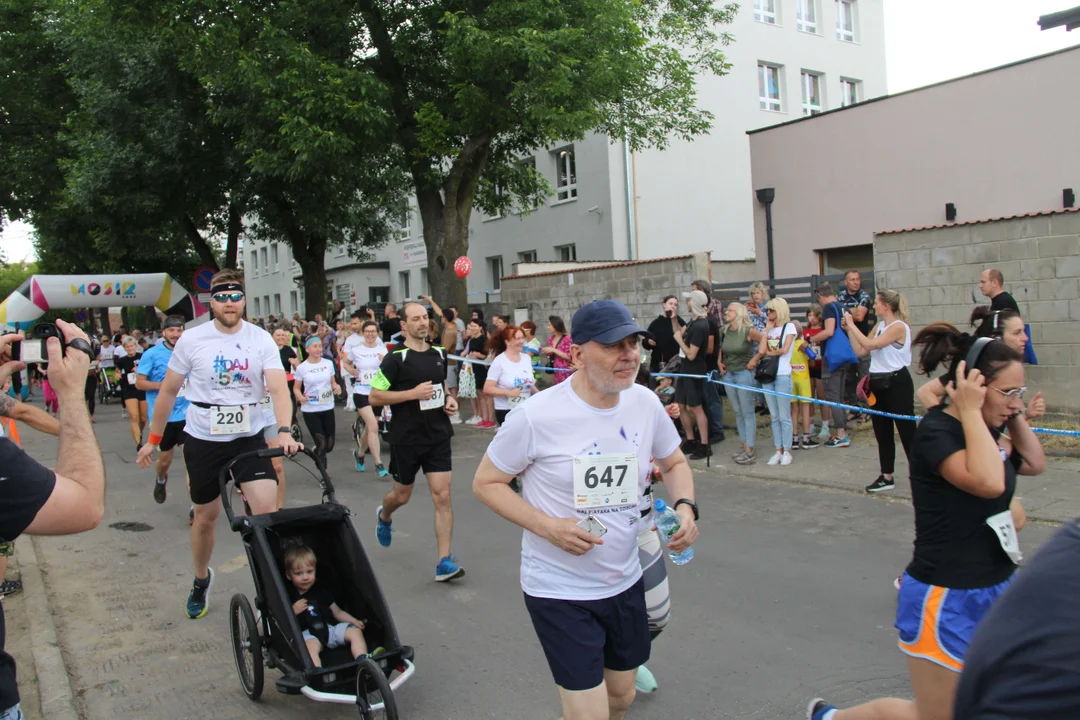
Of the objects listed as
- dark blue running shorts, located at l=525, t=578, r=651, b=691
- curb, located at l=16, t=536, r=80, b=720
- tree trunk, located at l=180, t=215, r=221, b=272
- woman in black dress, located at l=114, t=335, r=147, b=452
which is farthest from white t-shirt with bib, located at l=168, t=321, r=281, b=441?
tree trunk, located at l=180, t=215, r=221, b=272

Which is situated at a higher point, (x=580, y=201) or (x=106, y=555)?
(x=580, y=201)

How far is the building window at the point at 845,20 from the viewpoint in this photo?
3158 cm

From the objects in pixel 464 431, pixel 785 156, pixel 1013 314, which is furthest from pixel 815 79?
pixel 1013 314

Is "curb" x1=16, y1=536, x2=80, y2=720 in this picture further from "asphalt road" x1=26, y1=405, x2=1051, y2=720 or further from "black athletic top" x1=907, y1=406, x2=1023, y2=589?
"black athletic top" x1=907, y1=406, x2=1023, y2=589

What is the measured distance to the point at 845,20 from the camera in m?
31.9

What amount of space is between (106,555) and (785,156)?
16730mm

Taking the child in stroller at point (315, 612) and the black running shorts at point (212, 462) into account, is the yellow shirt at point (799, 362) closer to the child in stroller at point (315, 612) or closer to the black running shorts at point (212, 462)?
the black running shorts at point (212, 462)

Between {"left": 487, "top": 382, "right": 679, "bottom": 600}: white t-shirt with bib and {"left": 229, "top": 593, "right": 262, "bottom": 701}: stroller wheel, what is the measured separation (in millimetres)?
1897

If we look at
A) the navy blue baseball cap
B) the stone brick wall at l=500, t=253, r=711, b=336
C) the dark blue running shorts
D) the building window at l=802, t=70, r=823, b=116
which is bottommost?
the dark blue running shorts

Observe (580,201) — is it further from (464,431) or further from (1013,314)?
(1013,314)

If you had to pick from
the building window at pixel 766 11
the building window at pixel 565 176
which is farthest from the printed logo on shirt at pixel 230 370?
the building window at pixel 766 11

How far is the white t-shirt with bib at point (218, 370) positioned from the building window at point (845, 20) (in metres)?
30.4

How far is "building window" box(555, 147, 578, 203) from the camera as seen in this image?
29.1m

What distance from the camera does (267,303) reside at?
56844 millimetres
